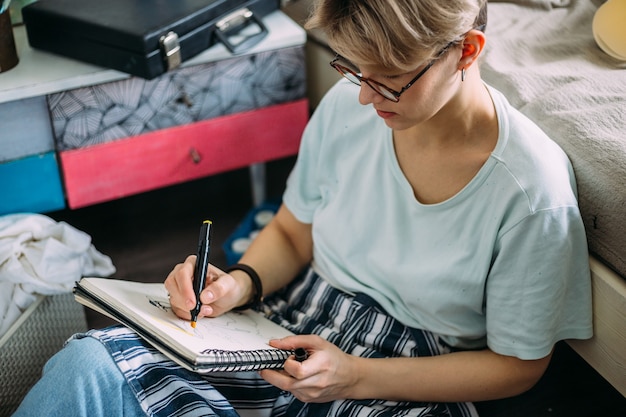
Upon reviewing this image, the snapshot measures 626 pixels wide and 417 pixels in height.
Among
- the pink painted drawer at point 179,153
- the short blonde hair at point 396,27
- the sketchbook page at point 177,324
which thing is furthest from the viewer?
the pink painted drawer at point 179,153

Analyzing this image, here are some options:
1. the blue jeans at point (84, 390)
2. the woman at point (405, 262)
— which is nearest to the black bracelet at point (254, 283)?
the woman at point (405, 262)

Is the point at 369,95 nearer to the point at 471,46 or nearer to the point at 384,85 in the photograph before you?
the point at 384,85

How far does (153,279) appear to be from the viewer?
5.48 feet

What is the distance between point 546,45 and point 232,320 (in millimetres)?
740

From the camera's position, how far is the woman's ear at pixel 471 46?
0.87 meters

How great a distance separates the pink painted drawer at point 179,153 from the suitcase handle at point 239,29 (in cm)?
16

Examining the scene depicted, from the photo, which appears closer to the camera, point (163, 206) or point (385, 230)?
point (385, 230)

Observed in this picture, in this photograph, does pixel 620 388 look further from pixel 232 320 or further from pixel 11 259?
pixel 11 259

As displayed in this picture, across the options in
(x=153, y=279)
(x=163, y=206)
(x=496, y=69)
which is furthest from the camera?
(x=163, y=206)

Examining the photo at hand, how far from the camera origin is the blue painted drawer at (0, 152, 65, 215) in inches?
55.8

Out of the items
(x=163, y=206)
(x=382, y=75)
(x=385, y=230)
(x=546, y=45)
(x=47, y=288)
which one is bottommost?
(x=163, y=206)

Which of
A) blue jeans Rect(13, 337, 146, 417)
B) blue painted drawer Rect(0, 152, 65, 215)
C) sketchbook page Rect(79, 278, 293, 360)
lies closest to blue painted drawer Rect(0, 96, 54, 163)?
blue painted drawer Rect(0, 152, 65, 215)

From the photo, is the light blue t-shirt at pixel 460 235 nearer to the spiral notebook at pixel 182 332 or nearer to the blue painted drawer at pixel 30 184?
the spiral notebook at pixel 182 332

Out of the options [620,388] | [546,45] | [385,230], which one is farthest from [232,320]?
[546,45]
